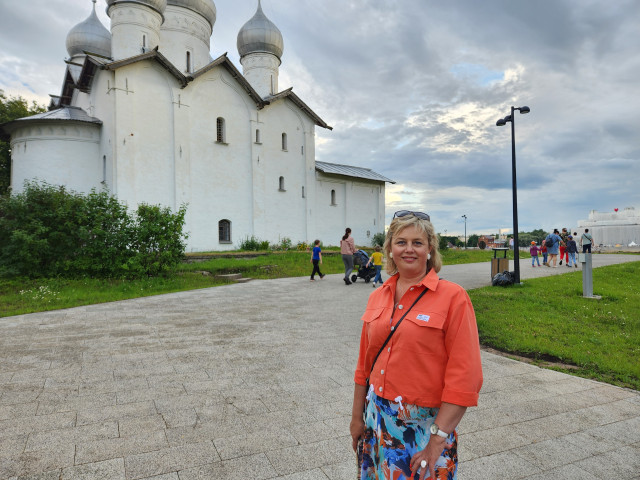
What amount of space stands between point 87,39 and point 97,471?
3678cm

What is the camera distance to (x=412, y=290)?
208cm

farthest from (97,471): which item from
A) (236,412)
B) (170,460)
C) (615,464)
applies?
(615,464)

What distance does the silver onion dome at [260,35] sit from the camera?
3059cm

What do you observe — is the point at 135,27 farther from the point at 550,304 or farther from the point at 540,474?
the point at 540,474

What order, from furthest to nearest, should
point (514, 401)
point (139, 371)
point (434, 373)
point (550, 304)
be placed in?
point (550, 304)
point (139, 371)
point (514, 401)
point (434, 373)

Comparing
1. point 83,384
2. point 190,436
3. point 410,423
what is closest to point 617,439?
point 410,423

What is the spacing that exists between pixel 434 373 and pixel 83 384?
A: 474cm

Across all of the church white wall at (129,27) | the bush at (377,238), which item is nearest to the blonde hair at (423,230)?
the church white wall at (129,27)

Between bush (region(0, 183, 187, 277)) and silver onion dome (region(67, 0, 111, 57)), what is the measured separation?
21540mm

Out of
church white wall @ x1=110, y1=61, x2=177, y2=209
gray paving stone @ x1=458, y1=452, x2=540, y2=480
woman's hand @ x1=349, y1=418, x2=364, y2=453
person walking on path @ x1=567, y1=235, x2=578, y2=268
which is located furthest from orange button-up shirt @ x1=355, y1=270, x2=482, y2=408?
church white wall @ x1=110, y1=61, x2=177, y2=209

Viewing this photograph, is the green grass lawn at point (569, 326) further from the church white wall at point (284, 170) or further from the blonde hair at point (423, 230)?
the church white wall at point (284, 170)

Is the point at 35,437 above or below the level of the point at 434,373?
below

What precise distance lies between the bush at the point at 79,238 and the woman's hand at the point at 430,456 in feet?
48.4

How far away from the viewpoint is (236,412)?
4.16 m
